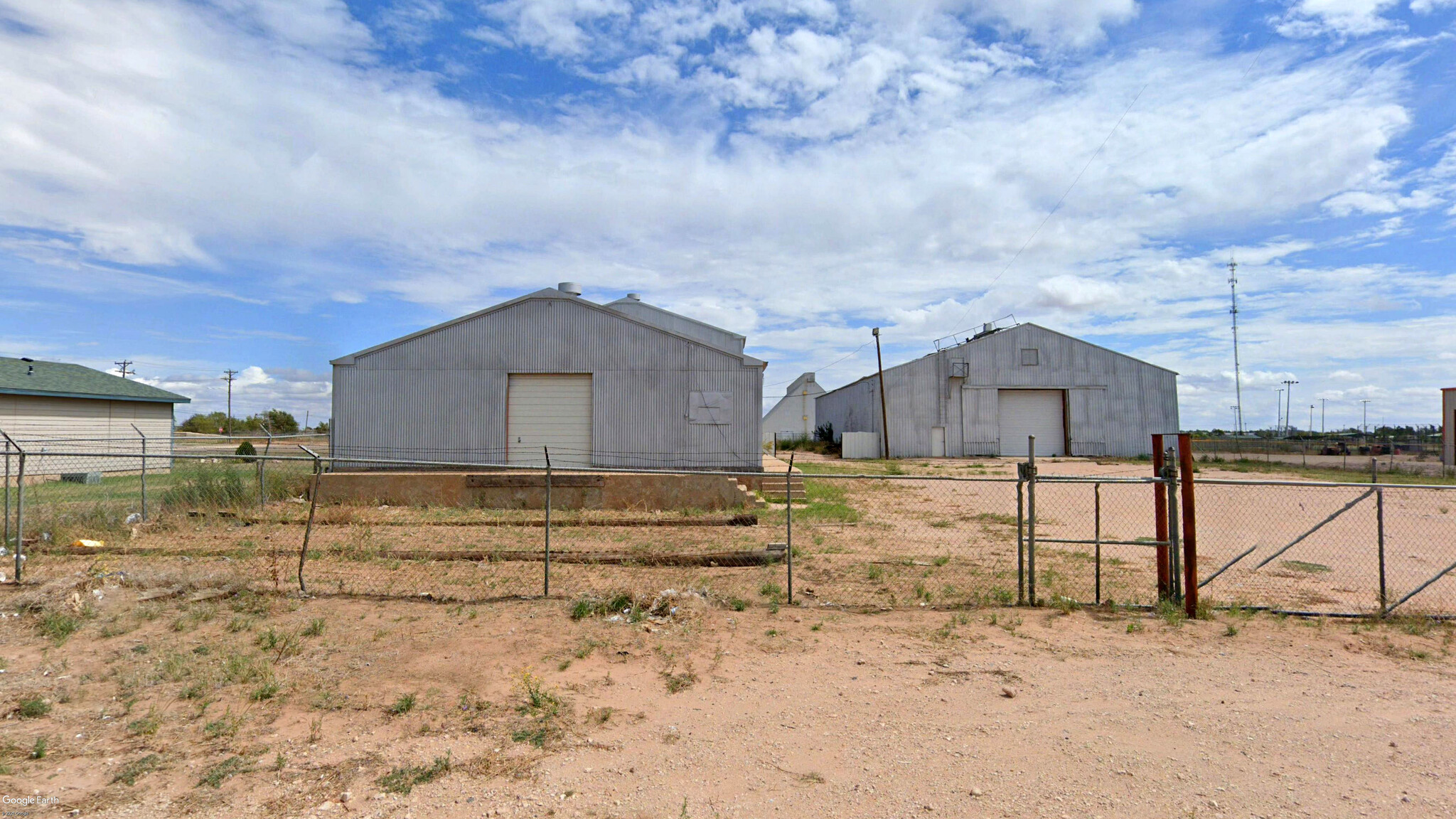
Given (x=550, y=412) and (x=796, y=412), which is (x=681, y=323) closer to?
(x=550, y=412)

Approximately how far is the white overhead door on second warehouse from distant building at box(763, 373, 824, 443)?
1824 inches

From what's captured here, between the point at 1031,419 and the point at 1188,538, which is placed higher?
the point at 1031,419

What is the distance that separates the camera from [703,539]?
13.0m

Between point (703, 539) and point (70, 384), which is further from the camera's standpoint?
point (70, 384)

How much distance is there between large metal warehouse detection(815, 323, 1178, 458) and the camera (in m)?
41.5

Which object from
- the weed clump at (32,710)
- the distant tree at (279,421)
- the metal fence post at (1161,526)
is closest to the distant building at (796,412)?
the distant tree at (279,421)

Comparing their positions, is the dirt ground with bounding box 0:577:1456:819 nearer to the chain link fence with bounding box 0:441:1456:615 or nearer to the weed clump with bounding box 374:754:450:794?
the weed clump with bounding box 374:754:450:794

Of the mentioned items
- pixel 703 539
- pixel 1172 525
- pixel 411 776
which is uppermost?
pixel 1172 525

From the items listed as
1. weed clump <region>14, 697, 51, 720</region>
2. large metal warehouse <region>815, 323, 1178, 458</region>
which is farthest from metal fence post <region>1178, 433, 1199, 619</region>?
large metal warehouse <region>815, 323, 1178, 458</region>

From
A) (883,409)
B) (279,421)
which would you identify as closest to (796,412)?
(883,409)

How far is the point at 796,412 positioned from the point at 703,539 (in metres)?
54.8

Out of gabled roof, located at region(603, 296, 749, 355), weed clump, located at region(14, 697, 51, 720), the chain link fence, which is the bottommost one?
weed clump, located at region(14, 697, 51, 720)

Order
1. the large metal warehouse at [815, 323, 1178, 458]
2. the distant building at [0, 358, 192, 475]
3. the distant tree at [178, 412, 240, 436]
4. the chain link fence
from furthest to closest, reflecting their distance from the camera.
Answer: the distant tree at [178, 412, 240, 436], the large metal warehouse at [815, 323, 1178, 458], the distant building at [0, 358, 192, 475], the chain link fence

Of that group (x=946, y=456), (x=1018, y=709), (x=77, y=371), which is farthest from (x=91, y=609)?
(x=946, y=456)
